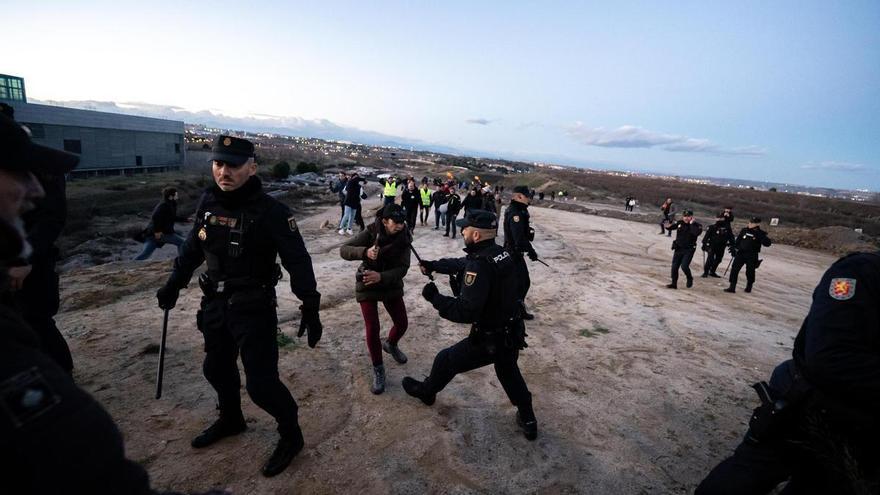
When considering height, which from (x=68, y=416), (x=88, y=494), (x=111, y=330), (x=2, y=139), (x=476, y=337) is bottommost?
(x=111, y=330)

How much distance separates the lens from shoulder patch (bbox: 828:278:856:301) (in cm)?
201

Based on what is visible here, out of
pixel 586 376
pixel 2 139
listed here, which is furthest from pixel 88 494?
pixel 586 376

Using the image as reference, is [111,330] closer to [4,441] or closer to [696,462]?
[4,441]

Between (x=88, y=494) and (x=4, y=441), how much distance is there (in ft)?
0.67

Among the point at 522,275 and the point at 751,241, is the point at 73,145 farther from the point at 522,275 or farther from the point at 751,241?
the point at 751,241

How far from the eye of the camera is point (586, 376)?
16.5 ft

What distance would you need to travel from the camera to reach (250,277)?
2971 millimetres

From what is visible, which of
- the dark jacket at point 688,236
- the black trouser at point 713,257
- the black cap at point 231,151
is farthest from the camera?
the black trouser at point 713,257

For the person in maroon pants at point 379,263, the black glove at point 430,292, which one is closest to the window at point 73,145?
the person in maroon pants at point 379,263

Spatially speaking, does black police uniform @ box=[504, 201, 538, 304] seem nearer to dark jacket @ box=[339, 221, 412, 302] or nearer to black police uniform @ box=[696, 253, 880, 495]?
dark jacket @ box=[339, 221, 412, 302]

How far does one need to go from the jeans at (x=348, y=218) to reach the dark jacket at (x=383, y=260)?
8269 millimetres

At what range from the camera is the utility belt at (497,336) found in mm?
3508

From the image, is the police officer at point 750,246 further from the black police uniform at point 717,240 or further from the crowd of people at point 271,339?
the crowd of people at point 271,339

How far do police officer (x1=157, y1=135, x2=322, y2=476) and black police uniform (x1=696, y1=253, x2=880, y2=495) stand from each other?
285 centimetres
